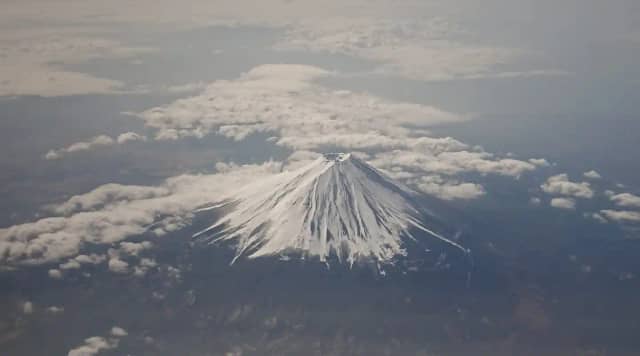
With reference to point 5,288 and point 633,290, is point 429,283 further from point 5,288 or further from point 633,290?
point 5,288

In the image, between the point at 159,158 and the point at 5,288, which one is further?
the point at 159,158

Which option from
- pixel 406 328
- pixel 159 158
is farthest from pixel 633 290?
pixel 159 158

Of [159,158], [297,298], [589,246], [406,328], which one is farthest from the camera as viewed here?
[159,158]

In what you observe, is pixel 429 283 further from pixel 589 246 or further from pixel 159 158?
pixel 159 158

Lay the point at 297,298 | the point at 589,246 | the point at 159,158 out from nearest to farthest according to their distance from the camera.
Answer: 1. the point at 297,298
2. the point at 589,246
3. the point at 159,158

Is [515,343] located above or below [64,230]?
below

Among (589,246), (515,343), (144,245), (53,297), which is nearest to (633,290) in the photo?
(589,246)
